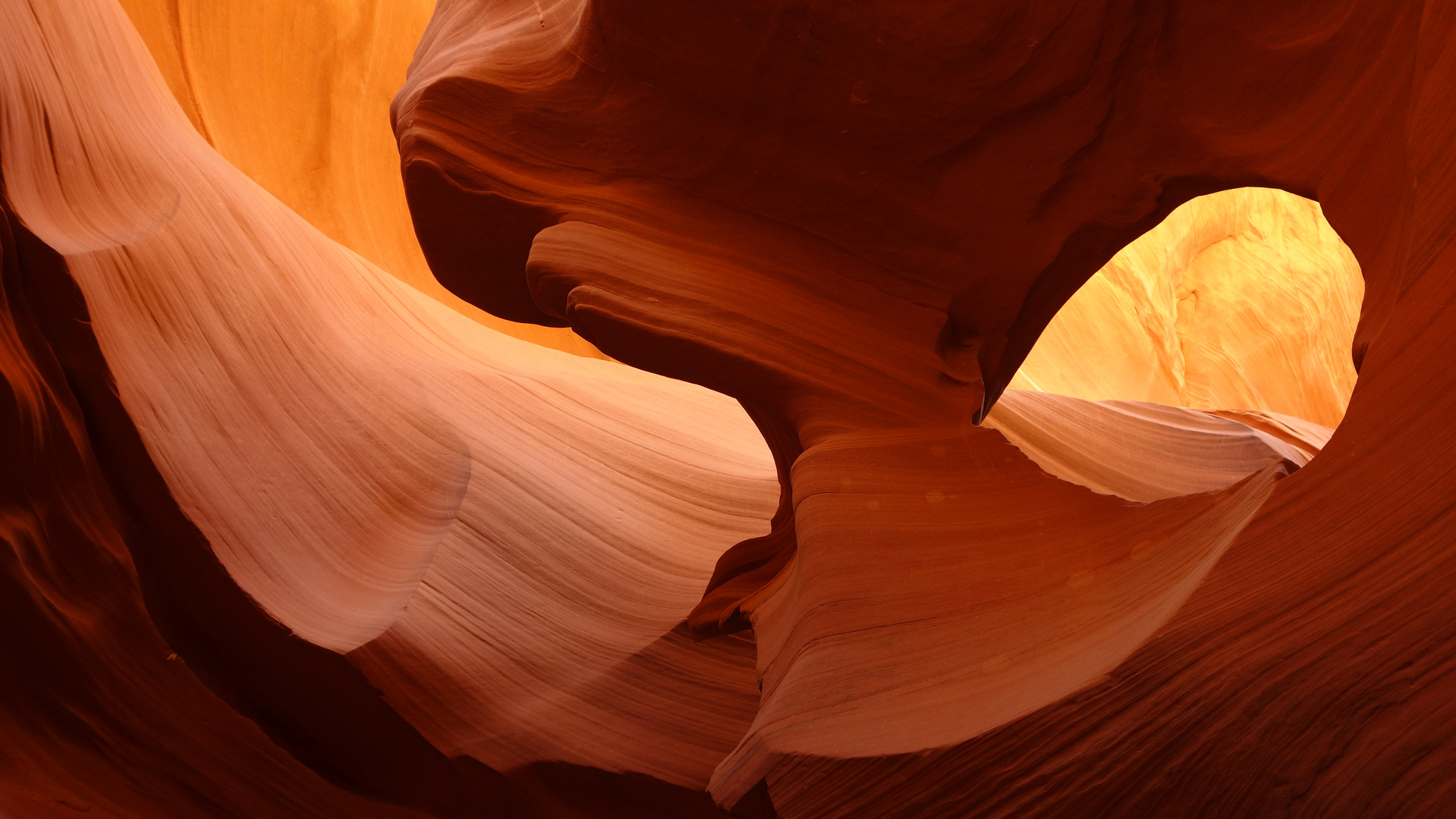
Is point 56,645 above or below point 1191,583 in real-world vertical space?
below

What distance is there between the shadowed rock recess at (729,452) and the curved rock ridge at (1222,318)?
2506 mm

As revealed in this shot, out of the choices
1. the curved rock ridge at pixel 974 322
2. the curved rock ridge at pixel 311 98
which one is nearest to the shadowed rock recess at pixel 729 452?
the curved rock ridge at pixel 974 322

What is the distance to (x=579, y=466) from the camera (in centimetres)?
246

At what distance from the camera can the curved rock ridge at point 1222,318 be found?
4.98m

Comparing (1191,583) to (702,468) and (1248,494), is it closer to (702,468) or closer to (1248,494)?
(1248,494)

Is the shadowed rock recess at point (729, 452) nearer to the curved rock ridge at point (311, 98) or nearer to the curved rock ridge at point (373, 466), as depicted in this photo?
the curved rock ridge at point (373, 466)

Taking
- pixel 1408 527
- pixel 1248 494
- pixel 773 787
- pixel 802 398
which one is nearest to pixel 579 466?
pixel 802 398

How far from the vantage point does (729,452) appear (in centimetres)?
276

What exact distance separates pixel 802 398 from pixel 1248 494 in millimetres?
611

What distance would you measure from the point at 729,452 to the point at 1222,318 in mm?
3527

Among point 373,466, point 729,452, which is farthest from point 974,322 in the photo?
point 373,466

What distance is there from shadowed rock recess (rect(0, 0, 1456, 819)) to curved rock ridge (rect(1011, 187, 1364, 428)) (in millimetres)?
2506

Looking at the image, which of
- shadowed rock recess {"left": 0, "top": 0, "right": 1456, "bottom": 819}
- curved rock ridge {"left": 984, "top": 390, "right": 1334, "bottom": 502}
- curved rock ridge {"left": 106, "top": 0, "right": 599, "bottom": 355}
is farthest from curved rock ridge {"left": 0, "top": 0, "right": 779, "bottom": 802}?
curved rock ridge {"left": 106, "top": 0, "right": 599, "bottom": 355}

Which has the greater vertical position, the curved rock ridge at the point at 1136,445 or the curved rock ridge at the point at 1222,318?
the curved rock ridge at the point at 1136,445
